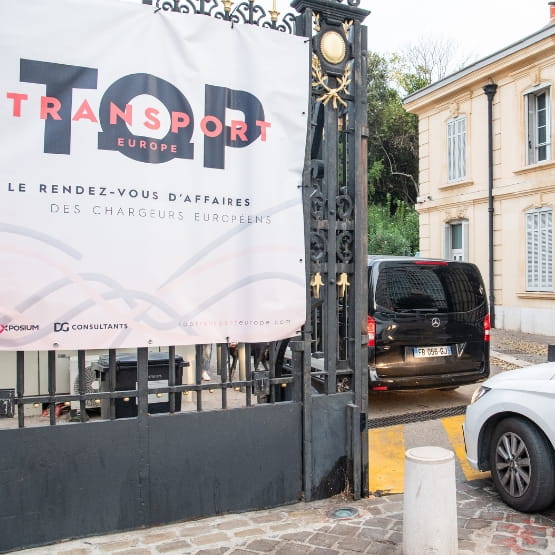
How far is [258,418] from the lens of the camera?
433cm

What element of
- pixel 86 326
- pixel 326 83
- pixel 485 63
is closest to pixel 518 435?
pixel 326 83

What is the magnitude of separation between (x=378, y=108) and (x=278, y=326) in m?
30.5

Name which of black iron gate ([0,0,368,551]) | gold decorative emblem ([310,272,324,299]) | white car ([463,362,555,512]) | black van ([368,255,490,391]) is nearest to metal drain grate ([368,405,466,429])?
black van ([368,255,490,391])

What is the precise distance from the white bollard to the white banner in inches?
54.8

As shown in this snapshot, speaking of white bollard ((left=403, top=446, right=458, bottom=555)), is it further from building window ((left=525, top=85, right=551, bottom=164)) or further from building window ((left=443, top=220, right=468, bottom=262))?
building window ((left=443, top=220, right=468, bottom=262))

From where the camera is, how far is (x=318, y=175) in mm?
4613

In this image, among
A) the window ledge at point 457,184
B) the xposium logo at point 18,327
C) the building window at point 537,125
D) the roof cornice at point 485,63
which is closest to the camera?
the xposium logo at point 18,327

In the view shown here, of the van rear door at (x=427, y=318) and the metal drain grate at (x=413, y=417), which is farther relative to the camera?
the van rear door at (x=427, y=318)

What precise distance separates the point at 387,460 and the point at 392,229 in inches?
894

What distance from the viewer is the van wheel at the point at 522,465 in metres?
4.16

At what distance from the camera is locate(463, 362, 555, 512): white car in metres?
4.16

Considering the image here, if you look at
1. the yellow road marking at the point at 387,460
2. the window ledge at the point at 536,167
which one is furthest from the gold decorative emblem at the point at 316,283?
the window ledge at the point at 536,167

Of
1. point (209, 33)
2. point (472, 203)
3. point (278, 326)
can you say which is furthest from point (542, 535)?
point (472, 203)

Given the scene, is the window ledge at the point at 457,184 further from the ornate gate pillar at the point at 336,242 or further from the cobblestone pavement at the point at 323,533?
the cobblestone pavement at the point at 323,533
